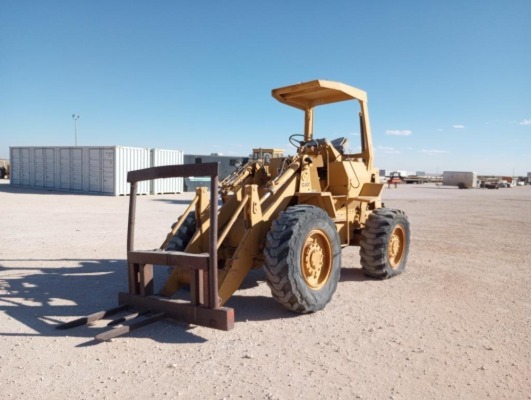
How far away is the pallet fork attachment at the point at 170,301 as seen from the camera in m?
4.09

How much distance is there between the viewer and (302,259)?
4.94m

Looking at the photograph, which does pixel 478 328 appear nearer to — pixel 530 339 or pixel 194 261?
pixel 530 339

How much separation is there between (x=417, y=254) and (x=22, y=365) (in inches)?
300

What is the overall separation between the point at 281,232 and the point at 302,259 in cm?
50

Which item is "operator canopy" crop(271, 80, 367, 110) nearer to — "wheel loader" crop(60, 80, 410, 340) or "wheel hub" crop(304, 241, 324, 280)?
"wheel loader" crop(60, 80, 410, 340)

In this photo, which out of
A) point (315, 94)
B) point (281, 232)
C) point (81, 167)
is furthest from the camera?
point (81, 167)

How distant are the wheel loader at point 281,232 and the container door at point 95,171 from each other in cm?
2139

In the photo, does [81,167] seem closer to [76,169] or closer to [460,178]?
[76,169]

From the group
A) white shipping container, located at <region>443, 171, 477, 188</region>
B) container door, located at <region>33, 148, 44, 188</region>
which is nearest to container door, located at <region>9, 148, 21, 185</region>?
container door, located at <region>33, 148, 44, 188</region>

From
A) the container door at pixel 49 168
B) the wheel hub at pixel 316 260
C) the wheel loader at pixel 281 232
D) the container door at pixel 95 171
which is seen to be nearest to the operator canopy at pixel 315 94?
the wheel loader at pixel 281 232

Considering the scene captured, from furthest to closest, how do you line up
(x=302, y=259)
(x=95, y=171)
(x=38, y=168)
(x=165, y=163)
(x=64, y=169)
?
(x=38, y=168) → (x=165, y=163) → (x=64, y=169) → (x=95, y=171) → (x=302, y=259)

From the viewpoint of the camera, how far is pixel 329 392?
10.7 ft

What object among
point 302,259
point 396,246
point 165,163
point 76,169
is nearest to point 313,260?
point 302,259

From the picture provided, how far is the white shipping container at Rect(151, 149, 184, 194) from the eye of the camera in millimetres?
28128
